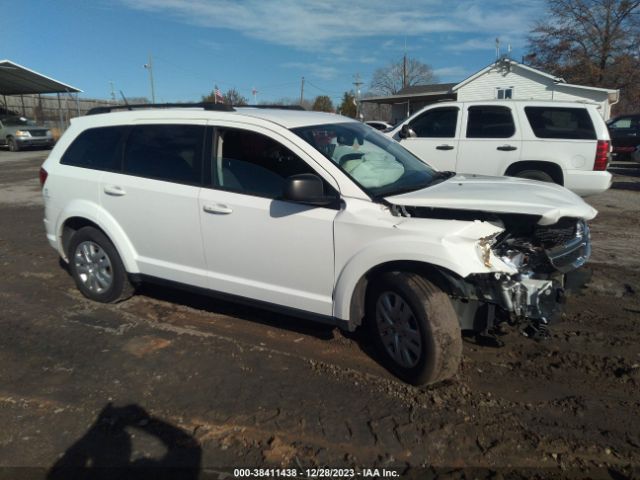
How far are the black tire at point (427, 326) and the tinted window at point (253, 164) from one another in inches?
42.8

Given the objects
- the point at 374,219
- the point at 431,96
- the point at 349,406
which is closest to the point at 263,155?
the point at 374,219

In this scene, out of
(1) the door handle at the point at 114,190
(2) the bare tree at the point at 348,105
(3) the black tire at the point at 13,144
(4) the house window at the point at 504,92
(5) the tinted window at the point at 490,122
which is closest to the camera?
(1) the door handle at the point at 114,190

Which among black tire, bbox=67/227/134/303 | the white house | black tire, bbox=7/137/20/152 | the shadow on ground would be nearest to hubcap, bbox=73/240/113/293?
black tire, bbox=67/227/134/303

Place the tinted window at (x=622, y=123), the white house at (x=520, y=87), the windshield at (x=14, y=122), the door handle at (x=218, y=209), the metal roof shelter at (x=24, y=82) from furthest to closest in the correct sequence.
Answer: the white house at (x=520, y=87) < the metal roof shelter at (x=24, y=82) < the windshield at (x=14, y=122) < the tinted window at (x=622, y=123) < the door handle at (x=218, y=209)

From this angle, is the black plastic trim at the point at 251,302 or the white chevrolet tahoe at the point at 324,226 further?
the black plastic trim at the point at 251,302

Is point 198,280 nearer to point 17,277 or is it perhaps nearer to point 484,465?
point 484,465

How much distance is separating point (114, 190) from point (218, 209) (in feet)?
4.25

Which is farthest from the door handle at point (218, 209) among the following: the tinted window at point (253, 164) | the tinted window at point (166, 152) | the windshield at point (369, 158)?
the windshield at point (369, 158)

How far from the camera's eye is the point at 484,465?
2.69m

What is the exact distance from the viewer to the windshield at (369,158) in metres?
3.76

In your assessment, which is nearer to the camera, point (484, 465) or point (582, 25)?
point (484, 465)

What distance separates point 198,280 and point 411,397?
206cm

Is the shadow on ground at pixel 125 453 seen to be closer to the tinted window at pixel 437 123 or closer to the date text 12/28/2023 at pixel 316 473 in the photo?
the date text 12/28/2023 at pixel 316 473

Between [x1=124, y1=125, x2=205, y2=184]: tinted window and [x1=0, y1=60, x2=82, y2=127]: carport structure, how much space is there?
1095 inches
